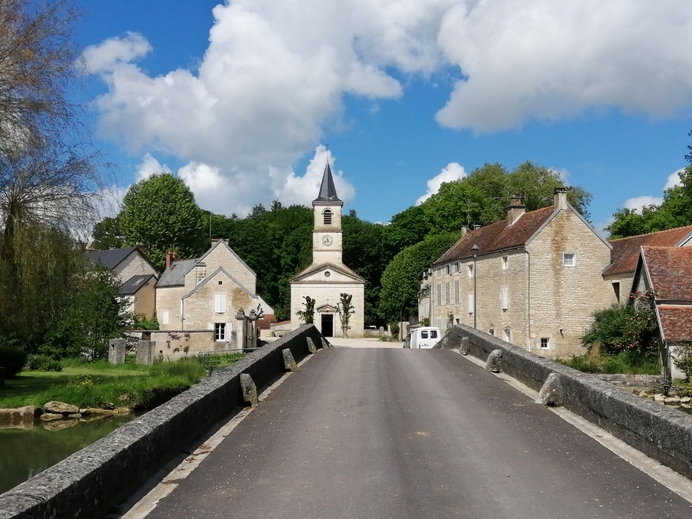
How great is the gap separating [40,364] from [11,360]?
4.42m

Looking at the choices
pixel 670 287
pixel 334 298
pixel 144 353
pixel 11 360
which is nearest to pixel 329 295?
pixel 334 298

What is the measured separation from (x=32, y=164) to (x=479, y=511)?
45.1 feet

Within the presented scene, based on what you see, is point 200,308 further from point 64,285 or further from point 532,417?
point 532,417

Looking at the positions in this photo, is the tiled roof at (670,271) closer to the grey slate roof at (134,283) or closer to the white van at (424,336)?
the white van at (424,336)

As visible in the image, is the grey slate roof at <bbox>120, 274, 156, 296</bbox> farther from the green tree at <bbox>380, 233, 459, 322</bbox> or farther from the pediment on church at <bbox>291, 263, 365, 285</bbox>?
the green tree at <bbox>380, 233, 459, 322</bbox>

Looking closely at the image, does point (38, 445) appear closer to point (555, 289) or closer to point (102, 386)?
point (102, 386)

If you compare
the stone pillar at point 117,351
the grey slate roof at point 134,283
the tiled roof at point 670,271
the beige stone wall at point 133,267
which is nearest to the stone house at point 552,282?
the tiled roof at point 670,271

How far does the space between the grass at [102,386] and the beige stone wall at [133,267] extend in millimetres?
26392

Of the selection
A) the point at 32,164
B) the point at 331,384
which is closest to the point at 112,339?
the point at 32,164

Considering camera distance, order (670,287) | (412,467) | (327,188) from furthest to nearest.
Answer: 1. (327,188)
2. (670,287)
3. (412,467)

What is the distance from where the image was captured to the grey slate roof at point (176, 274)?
51.7m

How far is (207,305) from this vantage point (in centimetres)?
4591

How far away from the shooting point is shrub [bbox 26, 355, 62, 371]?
29.4 meters

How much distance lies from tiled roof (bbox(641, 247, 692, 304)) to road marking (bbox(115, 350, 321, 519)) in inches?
898
